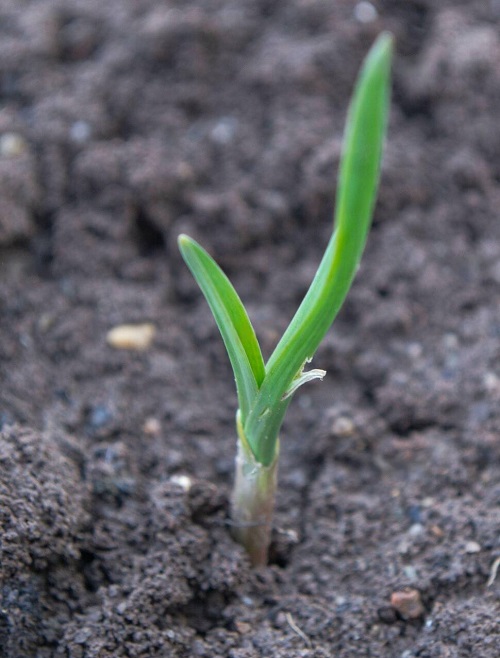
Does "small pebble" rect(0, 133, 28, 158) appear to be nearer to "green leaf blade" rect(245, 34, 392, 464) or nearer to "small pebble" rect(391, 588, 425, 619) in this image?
"green leaf blade" rect(245, 34, 392, 464)

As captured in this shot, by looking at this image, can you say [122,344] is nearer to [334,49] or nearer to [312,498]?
[312,498]

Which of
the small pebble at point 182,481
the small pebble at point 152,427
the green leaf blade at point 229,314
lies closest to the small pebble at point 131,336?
the small pebble at point 152,427

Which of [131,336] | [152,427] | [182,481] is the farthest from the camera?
[131,336]

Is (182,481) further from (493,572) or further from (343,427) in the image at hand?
(493,572)

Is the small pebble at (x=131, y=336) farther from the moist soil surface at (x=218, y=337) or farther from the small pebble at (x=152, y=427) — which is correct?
the small pebble at (x=152, y=427)

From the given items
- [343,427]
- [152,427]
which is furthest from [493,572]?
[152,427]

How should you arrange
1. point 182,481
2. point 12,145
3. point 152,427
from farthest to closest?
1. point 12,145
2. point 152,427
3. point 182,481

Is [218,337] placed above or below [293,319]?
below

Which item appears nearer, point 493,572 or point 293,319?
point 293,319
